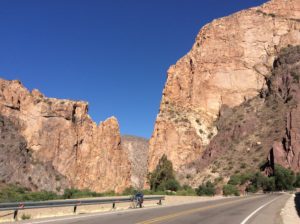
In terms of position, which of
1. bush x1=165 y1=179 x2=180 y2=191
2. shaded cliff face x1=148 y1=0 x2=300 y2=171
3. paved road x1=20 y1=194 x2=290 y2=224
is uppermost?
shaded cliff face x1=148 y1=0 x2=300 y2=171

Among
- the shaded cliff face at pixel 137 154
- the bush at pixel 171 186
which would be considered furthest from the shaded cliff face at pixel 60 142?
the shaded cliff face at pixel 137 154

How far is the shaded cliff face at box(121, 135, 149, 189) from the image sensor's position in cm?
14989

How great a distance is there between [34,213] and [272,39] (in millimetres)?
91784

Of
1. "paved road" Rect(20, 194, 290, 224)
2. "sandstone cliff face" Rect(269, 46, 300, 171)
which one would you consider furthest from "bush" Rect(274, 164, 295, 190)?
"paved road" Rect(20, 194, 290, 224)

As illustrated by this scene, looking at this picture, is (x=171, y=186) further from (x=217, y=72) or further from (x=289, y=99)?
(x=217, y=72)

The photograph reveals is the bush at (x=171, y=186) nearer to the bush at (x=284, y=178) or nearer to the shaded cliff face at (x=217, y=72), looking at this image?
the bush at (x=284, y=178)

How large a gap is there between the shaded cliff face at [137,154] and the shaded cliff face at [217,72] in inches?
1873

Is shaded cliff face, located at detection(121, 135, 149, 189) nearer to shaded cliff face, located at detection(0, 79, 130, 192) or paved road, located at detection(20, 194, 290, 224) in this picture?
shaded cliff face, located at detection(0, 79, 130, 192)

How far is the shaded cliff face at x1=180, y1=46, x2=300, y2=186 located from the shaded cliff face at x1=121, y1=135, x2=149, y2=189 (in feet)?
178

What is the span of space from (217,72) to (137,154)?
2706 inches

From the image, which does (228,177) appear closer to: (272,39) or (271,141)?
(271,141)

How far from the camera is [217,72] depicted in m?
103

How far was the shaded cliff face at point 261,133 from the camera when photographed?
77188mm

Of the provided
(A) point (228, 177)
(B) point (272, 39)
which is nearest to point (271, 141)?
(A) point (228, 177)
